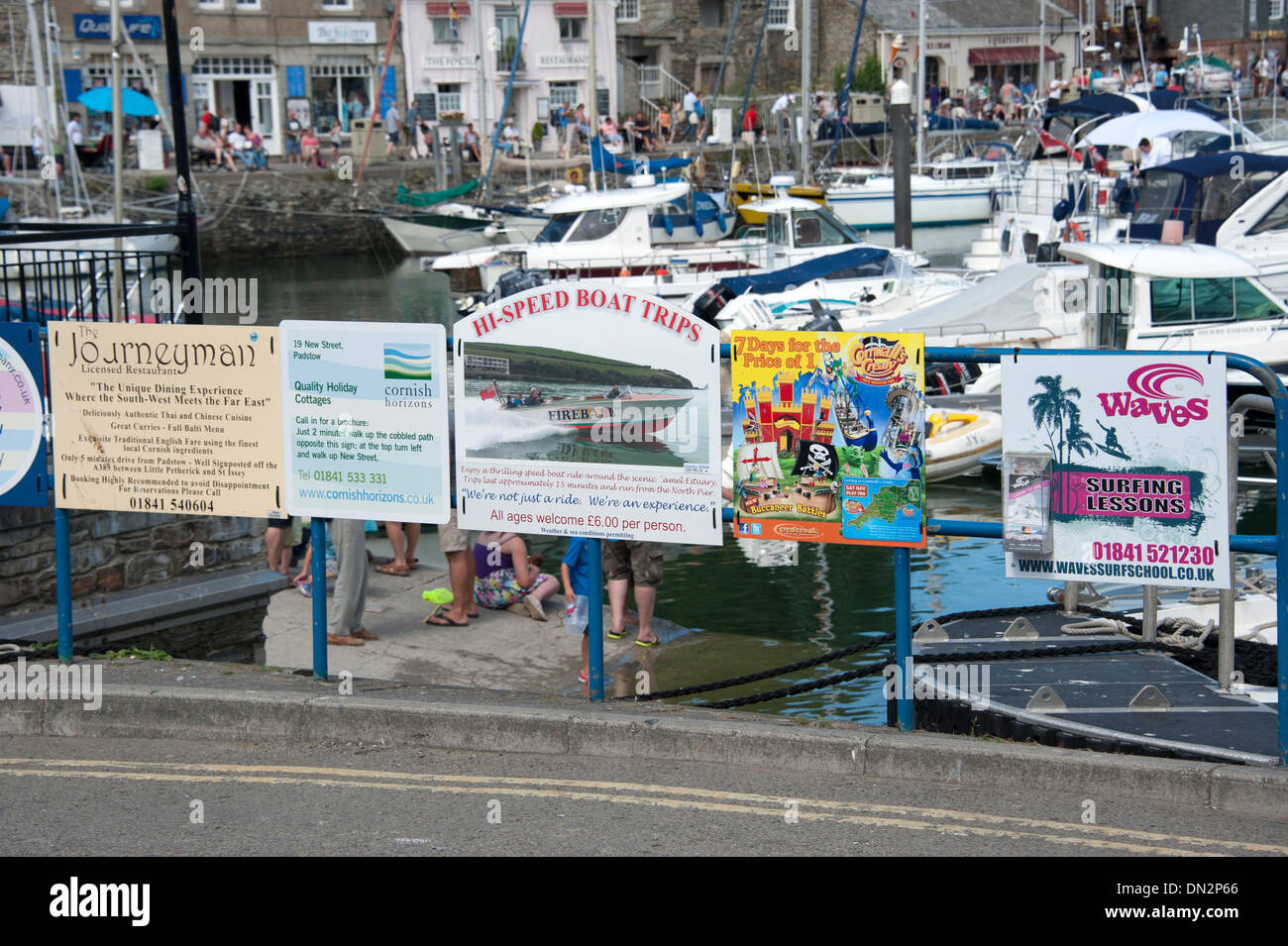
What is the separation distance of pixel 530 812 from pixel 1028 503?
2.55 metres

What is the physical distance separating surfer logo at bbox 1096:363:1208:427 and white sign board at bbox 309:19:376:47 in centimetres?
5350

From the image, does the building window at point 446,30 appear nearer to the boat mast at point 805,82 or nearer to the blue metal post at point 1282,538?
the boat mast at point 805,82

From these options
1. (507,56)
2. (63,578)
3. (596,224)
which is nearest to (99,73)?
(507,56)

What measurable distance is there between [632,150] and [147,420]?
153ft

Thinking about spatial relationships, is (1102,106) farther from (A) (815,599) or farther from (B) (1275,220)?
(A) (815,599)

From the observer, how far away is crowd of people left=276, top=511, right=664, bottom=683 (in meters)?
10.3

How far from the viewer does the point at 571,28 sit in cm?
5919

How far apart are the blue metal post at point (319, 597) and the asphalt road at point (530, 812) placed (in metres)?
0.77

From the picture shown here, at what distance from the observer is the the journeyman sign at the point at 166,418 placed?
7371 millimetres

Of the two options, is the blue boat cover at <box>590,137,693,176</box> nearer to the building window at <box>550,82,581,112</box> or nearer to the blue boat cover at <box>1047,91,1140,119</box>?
the blue boat cover at <box>1047,91,1140,119</box>

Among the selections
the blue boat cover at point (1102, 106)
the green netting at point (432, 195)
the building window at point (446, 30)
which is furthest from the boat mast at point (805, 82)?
the building window at point (446, 30)

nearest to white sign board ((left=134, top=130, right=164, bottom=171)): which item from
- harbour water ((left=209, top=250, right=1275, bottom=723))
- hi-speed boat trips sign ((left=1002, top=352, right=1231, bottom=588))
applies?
harbour water ((left=209, top=250, right=1275, bottom=723))

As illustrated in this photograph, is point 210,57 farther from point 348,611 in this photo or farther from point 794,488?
point 794,488
